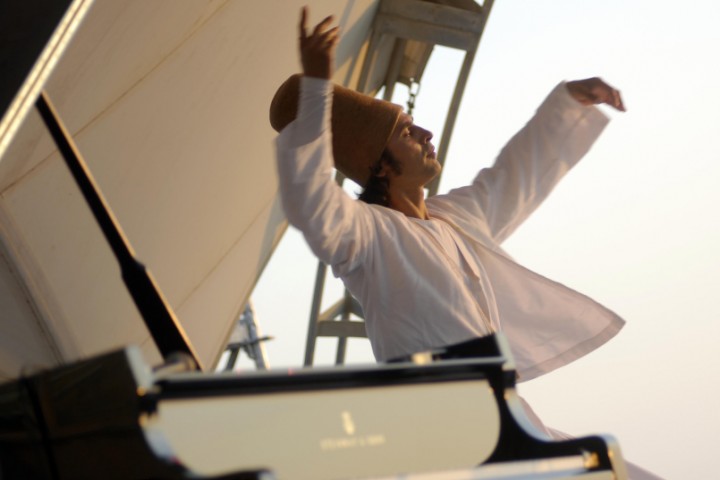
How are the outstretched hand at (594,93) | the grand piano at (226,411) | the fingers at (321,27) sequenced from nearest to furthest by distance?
the grand piano at (226,411) < the fingers at (321,27) < the outstretched hand at (594,93)

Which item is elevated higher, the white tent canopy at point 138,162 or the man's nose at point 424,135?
the white tent canopy at point 138,162

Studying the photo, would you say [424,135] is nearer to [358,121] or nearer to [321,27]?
[358,121]

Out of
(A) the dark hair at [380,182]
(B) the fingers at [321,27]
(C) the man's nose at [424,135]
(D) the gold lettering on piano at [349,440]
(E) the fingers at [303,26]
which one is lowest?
(D) the gold lettering on piano at [349,440]

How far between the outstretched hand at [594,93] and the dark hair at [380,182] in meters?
0.56

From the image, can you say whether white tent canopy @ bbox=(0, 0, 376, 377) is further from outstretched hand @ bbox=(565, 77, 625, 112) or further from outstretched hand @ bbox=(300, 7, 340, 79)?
outstretched hand @ bbox=(565, 77, 625, 112)

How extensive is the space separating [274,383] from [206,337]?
3.70 metres

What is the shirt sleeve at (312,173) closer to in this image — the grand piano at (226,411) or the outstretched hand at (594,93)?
the grand piano at (226,411)

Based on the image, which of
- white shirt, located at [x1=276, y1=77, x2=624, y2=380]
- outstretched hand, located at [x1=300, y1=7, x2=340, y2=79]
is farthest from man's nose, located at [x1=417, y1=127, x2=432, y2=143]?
outstretched hand, located at [x1=300, y1=7, x2=340, y2=79]

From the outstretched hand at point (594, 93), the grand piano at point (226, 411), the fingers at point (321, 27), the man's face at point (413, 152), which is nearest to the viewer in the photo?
the grand piano at point (226, 411)

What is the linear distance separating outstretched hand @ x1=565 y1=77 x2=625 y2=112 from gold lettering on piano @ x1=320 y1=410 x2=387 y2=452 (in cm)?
145

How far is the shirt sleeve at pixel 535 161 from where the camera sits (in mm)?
2525

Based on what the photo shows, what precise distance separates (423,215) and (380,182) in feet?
0.39

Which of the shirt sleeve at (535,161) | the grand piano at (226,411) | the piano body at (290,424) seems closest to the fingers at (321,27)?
the grand piano at (226,411)

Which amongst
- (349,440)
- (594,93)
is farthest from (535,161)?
(349,440)
